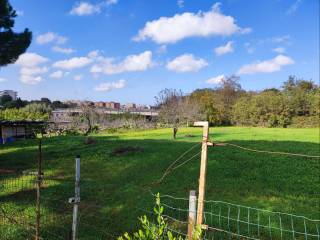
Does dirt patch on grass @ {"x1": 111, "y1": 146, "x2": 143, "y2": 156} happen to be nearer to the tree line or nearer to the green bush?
the tree line

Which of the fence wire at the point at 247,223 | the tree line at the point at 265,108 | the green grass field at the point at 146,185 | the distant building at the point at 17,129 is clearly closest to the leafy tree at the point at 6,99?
the distant building at the point at 17,129

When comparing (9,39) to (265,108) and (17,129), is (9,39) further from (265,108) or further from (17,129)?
(265,108)

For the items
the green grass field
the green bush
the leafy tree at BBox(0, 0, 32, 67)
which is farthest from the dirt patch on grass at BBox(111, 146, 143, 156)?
the green bush

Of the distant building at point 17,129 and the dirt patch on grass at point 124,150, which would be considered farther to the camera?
the distant building at point 17,129

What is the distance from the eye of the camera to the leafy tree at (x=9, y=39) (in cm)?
1364

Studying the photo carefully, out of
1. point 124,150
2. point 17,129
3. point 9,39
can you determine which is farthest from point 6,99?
point 124,150

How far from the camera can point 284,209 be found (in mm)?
6188

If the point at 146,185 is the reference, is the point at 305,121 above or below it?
above

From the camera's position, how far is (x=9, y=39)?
1388cm

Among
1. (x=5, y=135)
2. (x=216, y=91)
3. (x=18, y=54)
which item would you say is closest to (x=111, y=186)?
(x=18, y=54)

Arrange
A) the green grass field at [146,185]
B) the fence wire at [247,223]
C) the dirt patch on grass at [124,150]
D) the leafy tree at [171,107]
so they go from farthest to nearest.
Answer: the leafy tree at [171,107]
the dirt patch on grass at [124,150]
the green grass field at [146,185]
the fence wire at [247,223]

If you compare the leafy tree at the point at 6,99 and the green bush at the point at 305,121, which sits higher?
the leafy tree at the point at 6,99

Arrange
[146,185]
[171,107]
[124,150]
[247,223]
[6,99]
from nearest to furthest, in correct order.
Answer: [247,223], [146,185], [124,150], [171,107], [6,99]

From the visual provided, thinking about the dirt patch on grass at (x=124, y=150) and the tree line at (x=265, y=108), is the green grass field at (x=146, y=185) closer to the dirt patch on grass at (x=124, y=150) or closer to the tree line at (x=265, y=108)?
the dirt patch on grass at (x=124, y=150)
